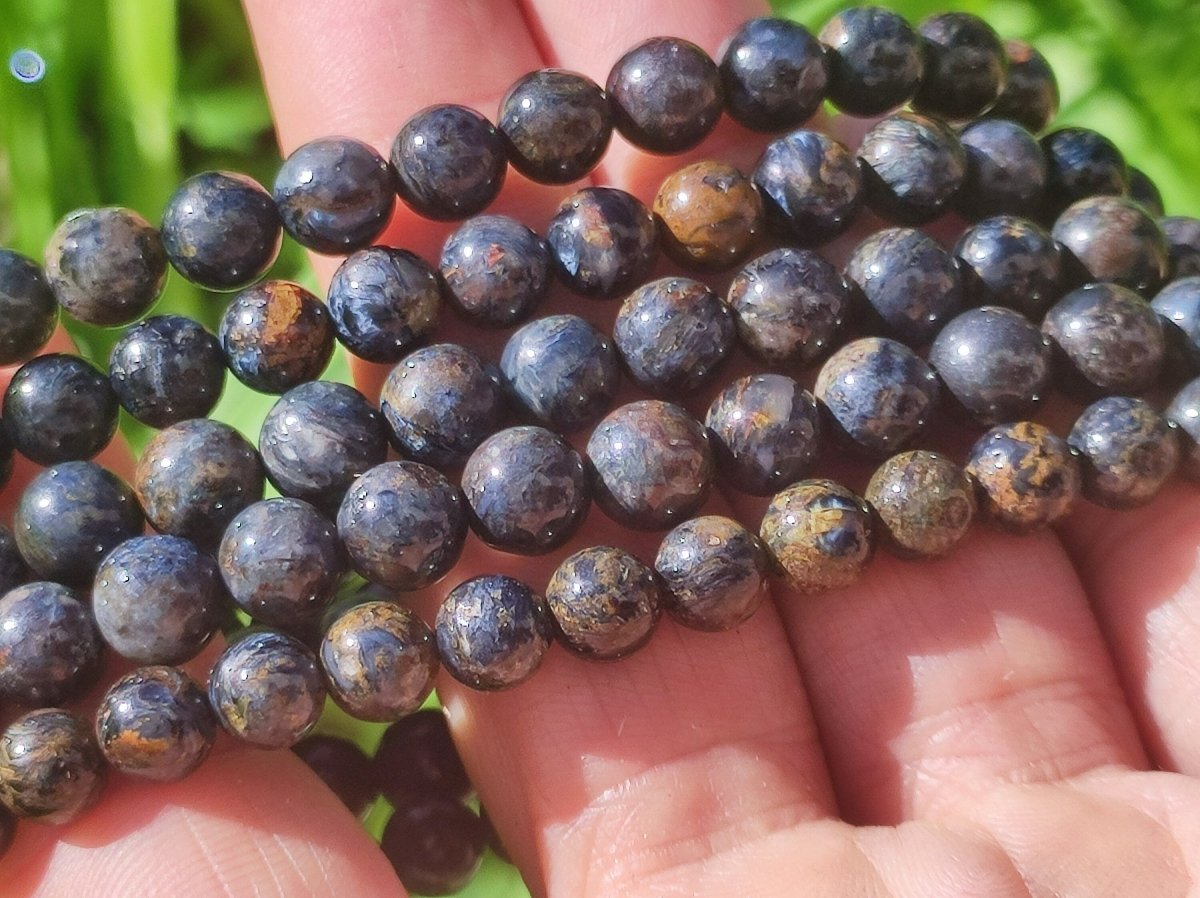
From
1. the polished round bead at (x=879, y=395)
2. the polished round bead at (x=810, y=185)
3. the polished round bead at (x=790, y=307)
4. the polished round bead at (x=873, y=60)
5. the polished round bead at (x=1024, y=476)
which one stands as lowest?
the polished round bead at (x=1024, y=476)

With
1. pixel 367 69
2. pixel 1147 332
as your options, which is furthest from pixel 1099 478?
pixel 367 69

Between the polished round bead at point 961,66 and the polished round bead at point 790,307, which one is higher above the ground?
the polished round bead at point 961,66

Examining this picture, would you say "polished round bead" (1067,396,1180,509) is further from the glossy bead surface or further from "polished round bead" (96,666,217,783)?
"polished round bead" (96,666,217,783)

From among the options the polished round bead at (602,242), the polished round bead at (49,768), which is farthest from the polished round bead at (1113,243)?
the polished round bead at (49,768)

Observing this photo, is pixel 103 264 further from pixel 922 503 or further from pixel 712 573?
pixel 922 503

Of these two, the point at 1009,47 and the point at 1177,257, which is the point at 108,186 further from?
the point at 1177,257

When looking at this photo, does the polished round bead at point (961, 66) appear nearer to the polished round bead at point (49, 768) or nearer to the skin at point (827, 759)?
the skin at point (827, 759)
